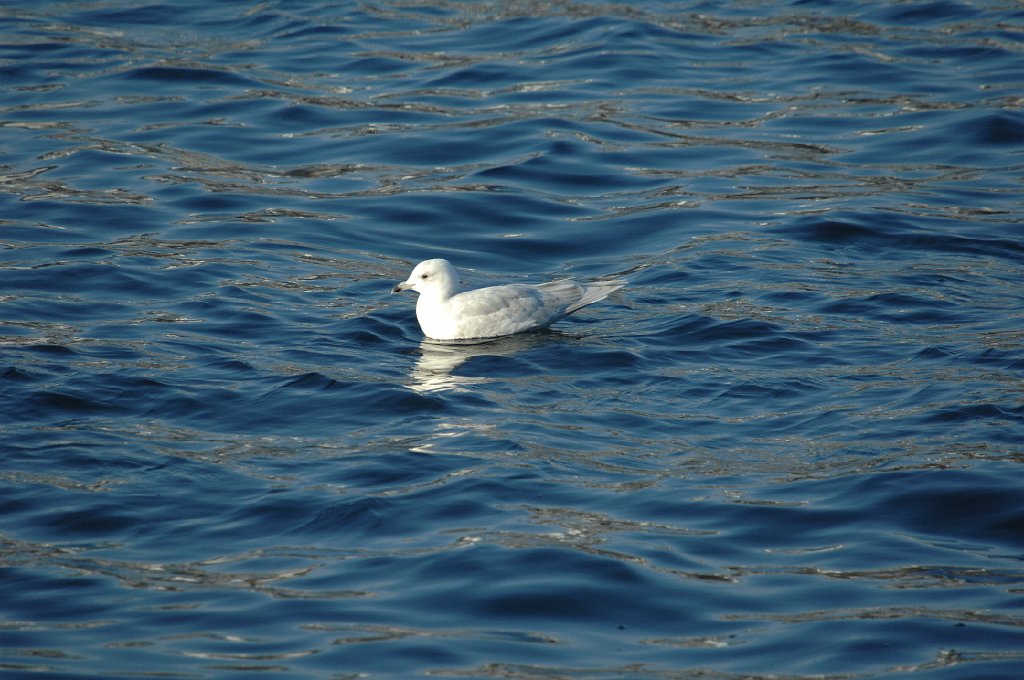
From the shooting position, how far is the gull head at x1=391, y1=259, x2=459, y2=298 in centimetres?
994

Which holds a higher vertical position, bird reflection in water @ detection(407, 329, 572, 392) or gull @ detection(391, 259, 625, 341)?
gull @ detection(391, 259, 625, 341)

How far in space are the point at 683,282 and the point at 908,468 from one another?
12.8 feet

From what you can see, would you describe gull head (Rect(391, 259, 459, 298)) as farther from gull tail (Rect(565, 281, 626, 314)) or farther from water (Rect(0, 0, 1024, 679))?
gull tail (Rect(565, 281, 626, 314))

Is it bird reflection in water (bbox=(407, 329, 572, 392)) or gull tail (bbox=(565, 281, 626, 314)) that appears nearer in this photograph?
bird reflection in water (bbox=(407, 329, 572, 392))

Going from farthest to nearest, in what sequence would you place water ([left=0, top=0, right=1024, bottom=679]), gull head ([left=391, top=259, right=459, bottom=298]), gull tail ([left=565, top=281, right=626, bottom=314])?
gull tail ([left=565, top=281, right=626, bottom=314])
gull head ([left=391, top=259, right=459, bottom=298])
water ([left=0, top=0, right=1024, bottom=679])

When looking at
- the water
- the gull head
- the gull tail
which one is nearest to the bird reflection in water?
the water

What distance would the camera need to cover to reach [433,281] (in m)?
9.95

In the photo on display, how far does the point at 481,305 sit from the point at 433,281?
1.35ft

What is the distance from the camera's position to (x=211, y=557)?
21.0 feet

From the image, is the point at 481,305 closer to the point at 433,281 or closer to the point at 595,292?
the point at 433,281

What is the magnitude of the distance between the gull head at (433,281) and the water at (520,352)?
401 millimetres

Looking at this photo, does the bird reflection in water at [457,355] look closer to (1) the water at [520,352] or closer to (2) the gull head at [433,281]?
(1) the water at [520,352]

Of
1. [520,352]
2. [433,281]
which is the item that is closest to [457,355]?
[520,352]

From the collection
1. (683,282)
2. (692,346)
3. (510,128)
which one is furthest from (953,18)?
(692,346)
